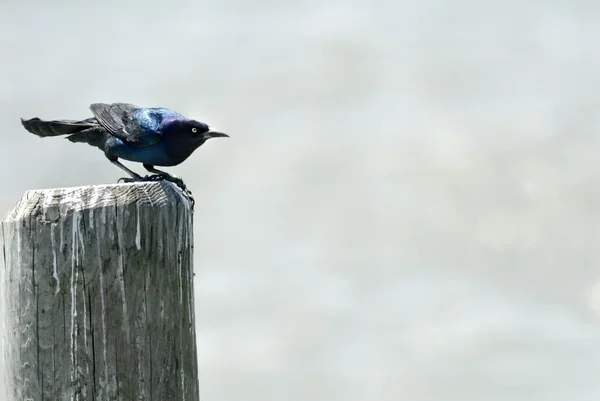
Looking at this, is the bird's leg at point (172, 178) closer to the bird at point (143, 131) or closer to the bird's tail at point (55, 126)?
the bird at point (143, 131)

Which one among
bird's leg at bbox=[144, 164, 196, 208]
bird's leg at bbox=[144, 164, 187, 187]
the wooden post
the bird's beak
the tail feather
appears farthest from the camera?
the tail feather

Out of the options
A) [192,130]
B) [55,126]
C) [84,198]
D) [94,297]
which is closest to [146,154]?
[192,130]

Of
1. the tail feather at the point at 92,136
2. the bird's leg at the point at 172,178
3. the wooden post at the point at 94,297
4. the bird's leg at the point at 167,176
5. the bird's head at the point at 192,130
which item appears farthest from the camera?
the tail feather at the point at 92,136

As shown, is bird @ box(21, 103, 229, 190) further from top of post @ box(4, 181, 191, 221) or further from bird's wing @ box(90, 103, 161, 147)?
top of post @ box(4, 181, 191, 221)

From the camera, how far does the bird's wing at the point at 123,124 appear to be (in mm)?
6105

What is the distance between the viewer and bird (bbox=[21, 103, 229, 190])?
20.1 feet

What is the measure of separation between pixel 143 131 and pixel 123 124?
0.58 feet

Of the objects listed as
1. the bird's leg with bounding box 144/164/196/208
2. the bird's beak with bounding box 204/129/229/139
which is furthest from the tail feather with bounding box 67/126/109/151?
the bird's beak with bounding box 204/129/229/139

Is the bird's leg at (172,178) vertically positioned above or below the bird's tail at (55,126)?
below

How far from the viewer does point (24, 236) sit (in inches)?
149

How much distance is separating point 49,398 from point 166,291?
72 cm

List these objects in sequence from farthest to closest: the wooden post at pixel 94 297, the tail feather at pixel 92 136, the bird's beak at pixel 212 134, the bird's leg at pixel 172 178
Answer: the tail feather at pixel 92 136, the bird's beak at pixel 212 134, the bird's leg at pixel 172 178, the wooden post at pixel 94 297

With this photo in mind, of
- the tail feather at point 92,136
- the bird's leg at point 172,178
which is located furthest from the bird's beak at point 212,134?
the tail feather at point 92,136

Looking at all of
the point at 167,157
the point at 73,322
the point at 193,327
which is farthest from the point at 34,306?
the point at 167,157
